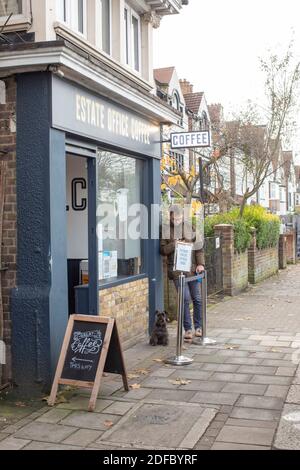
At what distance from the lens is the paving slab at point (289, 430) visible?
4.56m

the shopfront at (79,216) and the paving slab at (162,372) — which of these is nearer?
the shopfront at (79,216)

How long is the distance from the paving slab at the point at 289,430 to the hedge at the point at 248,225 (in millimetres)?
8932

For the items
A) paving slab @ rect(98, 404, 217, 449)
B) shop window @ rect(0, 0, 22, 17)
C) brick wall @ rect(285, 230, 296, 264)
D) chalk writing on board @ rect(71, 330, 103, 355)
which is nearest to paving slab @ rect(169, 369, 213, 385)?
paving slab @ rect(98, 404, 217, 449)

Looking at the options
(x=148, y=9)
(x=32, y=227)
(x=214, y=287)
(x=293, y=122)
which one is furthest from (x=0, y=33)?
(x=293, y=122)

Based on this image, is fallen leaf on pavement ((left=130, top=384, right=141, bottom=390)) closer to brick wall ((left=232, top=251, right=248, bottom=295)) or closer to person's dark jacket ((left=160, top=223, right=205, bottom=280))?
person's dark jacket ((left=160, top=223, right=205, bottom=280))

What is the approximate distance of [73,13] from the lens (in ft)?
22.9

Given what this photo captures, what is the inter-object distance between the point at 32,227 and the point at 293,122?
1518cm

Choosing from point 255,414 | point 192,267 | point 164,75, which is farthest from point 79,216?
point 164,75

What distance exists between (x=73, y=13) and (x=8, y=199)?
97.7 inches

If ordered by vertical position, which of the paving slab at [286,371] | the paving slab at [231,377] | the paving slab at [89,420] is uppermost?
the paving slab at [286,371]

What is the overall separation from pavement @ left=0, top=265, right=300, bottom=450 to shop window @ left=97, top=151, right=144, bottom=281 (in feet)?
4.13

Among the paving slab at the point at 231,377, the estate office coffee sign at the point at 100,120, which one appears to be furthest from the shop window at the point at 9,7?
the paving slab at the point at 231,377

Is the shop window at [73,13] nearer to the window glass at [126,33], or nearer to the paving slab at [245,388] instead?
the window glass at [126,33]
